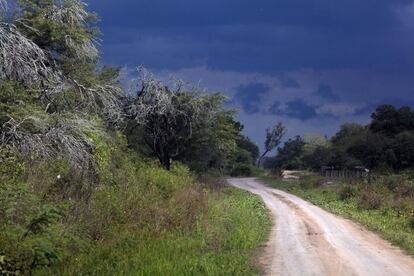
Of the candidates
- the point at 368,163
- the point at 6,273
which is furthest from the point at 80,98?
the point at 368,163

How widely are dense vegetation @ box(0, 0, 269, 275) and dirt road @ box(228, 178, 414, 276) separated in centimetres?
81

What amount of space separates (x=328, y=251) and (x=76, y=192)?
681 cm

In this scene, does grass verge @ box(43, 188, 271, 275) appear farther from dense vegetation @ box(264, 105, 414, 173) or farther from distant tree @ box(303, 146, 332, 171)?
distant tree @ box(303, 146, 332, 171)

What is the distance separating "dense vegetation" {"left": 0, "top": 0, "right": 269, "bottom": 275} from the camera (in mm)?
10250

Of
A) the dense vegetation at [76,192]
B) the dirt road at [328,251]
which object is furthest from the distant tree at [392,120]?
the dirt road at [328,251]

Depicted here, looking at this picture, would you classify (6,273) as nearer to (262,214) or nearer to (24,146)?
(24,146)

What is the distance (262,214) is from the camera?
26875mm

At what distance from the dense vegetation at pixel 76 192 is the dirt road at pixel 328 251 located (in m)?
0.81

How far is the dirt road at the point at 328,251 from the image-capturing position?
43.8ft

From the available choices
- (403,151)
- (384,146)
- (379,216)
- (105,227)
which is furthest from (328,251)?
(384,146)

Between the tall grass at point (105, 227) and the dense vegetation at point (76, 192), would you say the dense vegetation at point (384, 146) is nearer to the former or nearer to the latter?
the dense vegetation at point (76, 192)

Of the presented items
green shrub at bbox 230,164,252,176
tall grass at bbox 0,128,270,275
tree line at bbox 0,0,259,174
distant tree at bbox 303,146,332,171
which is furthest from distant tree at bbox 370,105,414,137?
tall grass at bbox 0,128,270,275

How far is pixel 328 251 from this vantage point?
16.1 metres

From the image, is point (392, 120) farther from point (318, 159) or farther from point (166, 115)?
point (166, 115)
